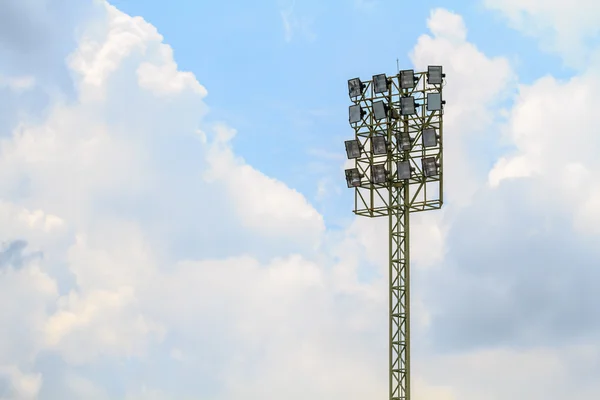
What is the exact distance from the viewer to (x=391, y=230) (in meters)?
75.6

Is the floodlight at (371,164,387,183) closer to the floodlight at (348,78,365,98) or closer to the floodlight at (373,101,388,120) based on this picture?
the floodlight at (373,101,388,120)

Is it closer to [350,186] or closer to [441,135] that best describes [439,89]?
[441,135]

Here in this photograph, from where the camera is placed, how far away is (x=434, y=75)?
76.0 meters

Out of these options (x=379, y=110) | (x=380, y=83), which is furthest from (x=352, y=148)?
(x=380, y=83)

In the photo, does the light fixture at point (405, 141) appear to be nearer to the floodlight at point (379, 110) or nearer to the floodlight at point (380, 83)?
the floodlight at point (379, 110)

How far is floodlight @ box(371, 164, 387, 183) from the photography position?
7644 centimetres

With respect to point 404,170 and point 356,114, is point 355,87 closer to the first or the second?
point 356,114

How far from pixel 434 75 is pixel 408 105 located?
90.3 inches

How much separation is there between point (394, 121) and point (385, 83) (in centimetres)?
226

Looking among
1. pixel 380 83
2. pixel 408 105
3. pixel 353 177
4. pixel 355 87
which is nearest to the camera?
pixel 408 105

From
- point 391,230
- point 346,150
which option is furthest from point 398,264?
point 346,150

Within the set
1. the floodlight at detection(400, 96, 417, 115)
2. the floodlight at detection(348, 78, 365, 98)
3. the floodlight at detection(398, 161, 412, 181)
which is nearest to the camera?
the floodlight at detection(398, 161, 412, 181)

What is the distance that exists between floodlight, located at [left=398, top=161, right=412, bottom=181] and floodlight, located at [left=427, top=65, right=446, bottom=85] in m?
4.87

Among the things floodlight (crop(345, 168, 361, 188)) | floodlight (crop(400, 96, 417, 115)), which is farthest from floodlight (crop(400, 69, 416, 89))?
floodlight (crop(345, 168, 361, 188))
